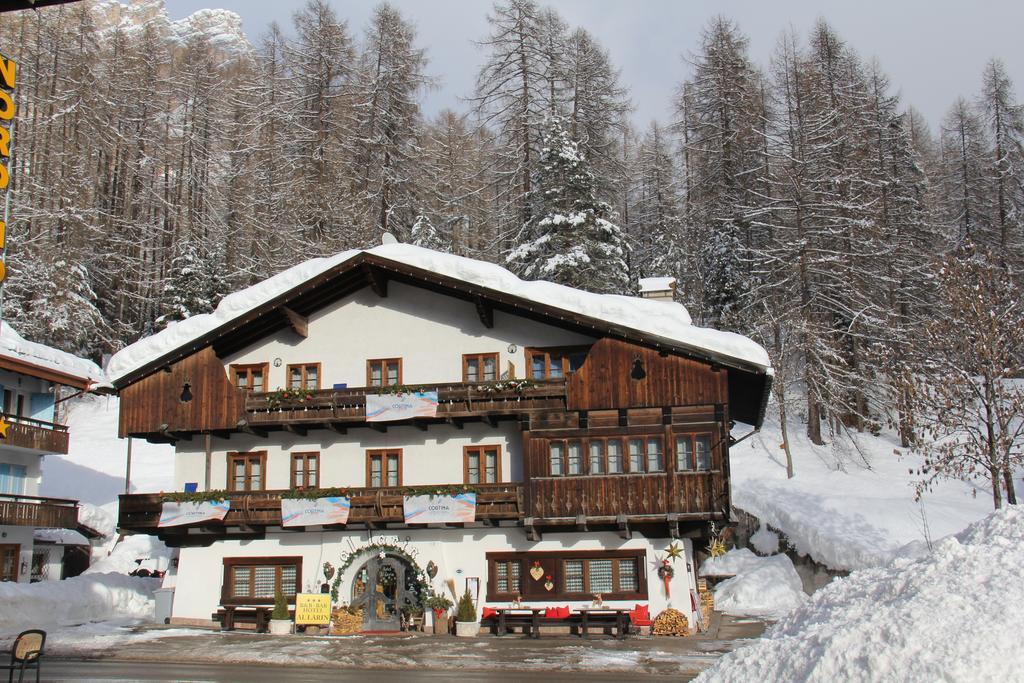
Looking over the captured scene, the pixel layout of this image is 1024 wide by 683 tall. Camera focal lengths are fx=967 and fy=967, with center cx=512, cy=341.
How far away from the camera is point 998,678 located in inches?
325

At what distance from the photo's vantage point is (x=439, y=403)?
2752 cm

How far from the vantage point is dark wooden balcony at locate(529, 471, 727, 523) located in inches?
1017

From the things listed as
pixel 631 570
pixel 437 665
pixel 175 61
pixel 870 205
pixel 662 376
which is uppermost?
pixel 175 61

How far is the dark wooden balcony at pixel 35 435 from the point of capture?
112ft

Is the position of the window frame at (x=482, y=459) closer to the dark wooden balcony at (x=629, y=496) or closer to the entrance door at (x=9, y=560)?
the dark wooden balcony at (x=629, y=496)

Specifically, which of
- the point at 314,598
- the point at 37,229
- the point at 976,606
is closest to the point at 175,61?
the point at 37,229

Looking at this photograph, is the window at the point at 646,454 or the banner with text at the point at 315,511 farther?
the banner with text at the point at 315,511

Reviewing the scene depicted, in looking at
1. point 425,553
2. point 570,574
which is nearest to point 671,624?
point 570,574

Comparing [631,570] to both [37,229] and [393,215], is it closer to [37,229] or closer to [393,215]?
[393,215]

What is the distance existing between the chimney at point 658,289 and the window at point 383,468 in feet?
31.7

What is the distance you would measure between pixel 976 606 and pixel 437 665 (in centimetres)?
1368

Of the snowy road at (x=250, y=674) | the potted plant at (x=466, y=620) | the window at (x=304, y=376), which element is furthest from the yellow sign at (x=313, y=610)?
the window at (x=304, y=376)

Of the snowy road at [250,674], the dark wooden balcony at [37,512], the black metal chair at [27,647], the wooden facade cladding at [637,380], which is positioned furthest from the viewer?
the dark wooden balcony at [37,512]

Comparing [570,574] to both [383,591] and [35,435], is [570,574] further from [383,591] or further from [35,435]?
[35,435]
